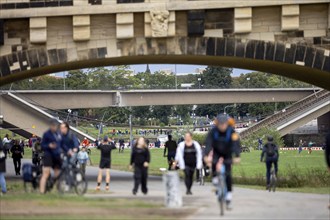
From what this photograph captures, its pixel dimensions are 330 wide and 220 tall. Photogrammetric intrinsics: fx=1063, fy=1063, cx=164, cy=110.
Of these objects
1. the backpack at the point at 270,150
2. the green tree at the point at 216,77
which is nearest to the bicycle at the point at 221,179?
the backpack at the point at 270,150

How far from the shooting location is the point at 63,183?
26.1 metres

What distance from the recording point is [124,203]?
23.8 metres

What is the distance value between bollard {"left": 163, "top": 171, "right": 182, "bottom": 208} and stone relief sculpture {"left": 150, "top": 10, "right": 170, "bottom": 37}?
8808mm

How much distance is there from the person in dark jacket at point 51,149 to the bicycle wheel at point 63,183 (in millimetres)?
287

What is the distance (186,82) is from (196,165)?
152m

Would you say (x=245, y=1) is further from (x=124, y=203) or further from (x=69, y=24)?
(x=124, y=203)

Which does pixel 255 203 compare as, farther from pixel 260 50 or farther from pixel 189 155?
pixel 260 50

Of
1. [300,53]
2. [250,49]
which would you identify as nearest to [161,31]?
[250,49]

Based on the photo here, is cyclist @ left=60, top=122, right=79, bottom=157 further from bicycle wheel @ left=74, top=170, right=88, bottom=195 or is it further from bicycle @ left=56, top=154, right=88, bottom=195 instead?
bicycle wheel @ left=74, top=170, right=88, bottom=195

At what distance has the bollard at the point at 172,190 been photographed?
22.7 meters

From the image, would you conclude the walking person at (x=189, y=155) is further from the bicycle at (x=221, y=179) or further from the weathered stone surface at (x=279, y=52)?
the weathered stone surface at (x=279, y=52)

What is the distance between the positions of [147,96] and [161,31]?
65416 millimetres

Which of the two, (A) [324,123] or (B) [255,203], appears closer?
(B) [255,203]

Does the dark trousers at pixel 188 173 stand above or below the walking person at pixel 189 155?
below
